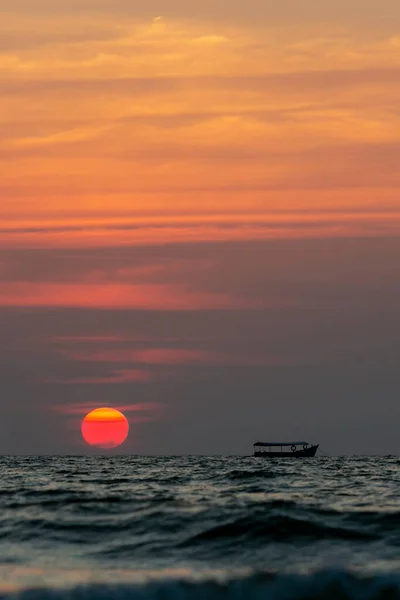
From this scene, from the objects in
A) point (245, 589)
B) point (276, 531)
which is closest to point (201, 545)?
point (276, 531)

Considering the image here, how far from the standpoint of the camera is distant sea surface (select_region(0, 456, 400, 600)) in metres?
21.9

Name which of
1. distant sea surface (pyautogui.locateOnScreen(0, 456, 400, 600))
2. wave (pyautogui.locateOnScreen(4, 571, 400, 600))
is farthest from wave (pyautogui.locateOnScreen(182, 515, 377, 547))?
wave (pyautogui.locateOnScreen(4, 571, 400, 600))

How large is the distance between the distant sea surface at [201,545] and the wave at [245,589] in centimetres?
2

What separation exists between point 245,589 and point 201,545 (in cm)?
627

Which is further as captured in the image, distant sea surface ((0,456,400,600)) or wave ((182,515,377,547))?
wave ((182,515,377,547))

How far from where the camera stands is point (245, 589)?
21891 millimetres

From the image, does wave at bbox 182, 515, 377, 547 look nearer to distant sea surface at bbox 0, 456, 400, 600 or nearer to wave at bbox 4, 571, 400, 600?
distant sea surface at bbox 0, 456, 400, 600

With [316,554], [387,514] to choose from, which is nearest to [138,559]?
[316,554]

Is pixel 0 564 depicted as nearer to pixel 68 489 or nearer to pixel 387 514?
pixel 387 514

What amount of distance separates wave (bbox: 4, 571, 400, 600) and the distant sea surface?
0.08 ft

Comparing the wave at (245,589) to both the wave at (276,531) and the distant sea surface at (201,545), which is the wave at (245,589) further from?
the wave at (276,531)

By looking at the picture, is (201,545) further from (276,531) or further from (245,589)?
(245,589)

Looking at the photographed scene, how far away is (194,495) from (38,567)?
62.7 feet

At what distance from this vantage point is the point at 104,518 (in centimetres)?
3409
